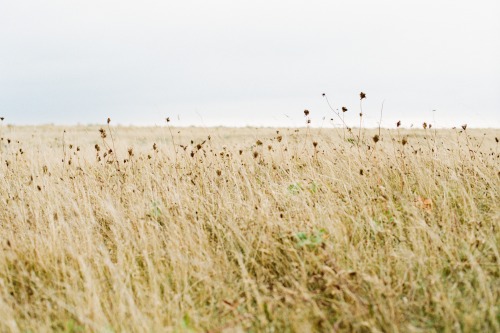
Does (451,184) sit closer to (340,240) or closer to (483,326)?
(340,240)

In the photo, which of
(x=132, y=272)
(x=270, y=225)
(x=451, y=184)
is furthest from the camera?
(x=451, y=184)

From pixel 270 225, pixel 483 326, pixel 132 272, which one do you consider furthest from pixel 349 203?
pixel 132 272

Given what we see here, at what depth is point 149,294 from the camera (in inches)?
91.3

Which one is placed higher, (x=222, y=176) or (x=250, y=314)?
(x=222, y=176)

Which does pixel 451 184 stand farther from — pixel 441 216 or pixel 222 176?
pixel 222 176

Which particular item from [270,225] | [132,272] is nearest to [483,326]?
[270,225]

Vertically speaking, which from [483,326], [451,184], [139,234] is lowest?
[483,326]

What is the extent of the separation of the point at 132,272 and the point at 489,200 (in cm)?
312

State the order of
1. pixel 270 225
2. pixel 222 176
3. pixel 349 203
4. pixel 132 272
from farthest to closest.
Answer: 1. pixel 222 176
2. pixel 349 203
3. pixel 270 225
4. pixel 132 272

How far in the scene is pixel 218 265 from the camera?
8.75 feet

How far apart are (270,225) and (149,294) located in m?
1.01

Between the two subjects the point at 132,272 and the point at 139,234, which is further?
the point at 139,234

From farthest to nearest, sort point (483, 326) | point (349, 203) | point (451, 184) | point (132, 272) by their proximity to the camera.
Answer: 1. point (451, 184)
2. point (349, 203)
3. point (132, 272)
4. point (483, 326)

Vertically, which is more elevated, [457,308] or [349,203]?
[349,203]
